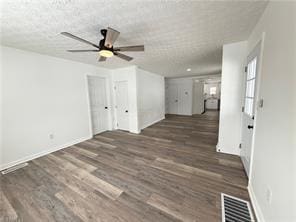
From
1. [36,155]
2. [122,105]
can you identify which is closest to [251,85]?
[122,105]

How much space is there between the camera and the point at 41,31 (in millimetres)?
1889

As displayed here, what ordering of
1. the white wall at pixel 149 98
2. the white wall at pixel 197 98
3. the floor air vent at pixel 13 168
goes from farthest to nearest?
the white wall at pixel 197 98 < the white wall at pixel 149 98 < the floor air vent at pixel 13 168

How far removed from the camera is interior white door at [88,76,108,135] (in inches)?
171

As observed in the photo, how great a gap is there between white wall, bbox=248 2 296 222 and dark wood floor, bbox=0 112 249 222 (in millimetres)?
588

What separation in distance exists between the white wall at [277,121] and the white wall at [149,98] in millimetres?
3636

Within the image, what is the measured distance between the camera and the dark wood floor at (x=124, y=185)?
1514 mm

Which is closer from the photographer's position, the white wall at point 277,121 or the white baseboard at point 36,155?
the white wall at point 277,121

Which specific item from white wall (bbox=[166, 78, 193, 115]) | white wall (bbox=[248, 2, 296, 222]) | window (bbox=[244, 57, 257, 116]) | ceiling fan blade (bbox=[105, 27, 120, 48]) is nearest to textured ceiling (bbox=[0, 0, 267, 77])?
ceiling fan blade (bbox=[105, 27, 120, 48])

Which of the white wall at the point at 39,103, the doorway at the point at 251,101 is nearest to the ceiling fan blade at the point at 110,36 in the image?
the doorway at the point at 251,101

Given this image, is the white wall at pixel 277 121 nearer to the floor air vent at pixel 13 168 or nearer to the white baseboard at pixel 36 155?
the floor air vent at pixel 13 168

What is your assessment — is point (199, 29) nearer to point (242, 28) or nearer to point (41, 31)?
point (242, 28)

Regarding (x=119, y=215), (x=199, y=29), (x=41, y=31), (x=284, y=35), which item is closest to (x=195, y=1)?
(x=199, y=29)

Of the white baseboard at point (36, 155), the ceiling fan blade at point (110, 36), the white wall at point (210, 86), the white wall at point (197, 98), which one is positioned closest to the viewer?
the ceiling fan blade at point (110, 36)

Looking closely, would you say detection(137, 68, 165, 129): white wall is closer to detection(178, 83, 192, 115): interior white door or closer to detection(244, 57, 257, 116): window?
detection(178, 83, 192, 115): interior white door
